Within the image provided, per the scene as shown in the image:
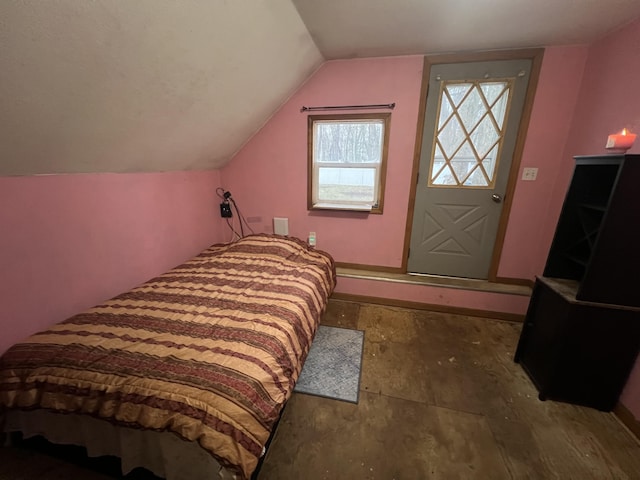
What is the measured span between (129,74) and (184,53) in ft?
0.92

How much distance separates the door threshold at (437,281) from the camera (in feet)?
7.80

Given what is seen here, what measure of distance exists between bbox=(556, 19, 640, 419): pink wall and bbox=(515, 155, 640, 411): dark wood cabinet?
148 mm

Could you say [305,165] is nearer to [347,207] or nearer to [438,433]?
[347,207]

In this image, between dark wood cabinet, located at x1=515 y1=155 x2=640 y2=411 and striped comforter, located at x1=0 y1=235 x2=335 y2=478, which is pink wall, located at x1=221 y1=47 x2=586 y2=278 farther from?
striped comforter, located at x1=0 y1=235 x2=335 y2=478

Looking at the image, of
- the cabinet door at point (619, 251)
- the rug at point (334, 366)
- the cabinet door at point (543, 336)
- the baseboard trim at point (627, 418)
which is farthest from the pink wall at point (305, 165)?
the baseboard trim at point (627, 418)

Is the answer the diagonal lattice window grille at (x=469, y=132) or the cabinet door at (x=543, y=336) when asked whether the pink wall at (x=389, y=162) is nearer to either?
the diagonal lattice window grille at (x=469, y=132)

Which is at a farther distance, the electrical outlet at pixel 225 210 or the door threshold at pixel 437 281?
the electrical outlet at pixel 225 210

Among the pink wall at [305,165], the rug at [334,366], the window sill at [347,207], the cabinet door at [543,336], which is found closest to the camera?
the cabinet door at [543,336]

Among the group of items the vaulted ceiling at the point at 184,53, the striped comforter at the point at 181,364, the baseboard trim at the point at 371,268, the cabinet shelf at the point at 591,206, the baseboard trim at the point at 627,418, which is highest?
the vaulted ceiling at the point at 184,53

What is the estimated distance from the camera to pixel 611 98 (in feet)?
5.66

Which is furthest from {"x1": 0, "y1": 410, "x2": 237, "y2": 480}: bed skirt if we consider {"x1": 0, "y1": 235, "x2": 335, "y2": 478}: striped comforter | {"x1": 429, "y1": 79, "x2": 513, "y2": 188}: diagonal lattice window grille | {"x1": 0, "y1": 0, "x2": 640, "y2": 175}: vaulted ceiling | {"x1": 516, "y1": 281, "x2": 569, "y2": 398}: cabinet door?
A: {"x1": 429, "y1": 79, "x2": 513, "y2": 188}: diagonal lattice window grille

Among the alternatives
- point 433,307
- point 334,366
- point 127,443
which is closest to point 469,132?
point 433,307

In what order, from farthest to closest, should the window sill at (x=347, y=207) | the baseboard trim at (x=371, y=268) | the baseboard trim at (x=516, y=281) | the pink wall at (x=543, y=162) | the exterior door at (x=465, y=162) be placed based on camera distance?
the baseboard trim at (x=371, y=268)
the window sill at (x=347, y=207)
the baseboard trim at (x=516, y=281)
the exterior door at (x=465, y=162)
the pink wall at (x=543, y=162)

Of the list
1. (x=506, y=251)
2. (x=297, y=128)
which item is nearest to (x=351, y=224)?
(x=297, y=128)
